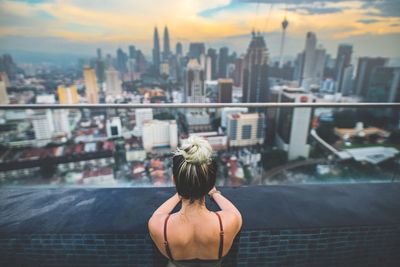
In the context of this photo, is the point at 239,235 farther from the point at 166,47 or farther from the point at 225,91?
the point at 166,47

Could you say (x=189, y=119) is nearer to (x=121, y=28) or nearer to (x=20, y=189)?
(x=20, y=189)

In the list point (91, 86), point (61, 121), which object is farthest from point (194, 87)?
point (91, 86)

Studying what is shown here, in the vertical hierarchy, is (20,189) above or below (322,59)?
below

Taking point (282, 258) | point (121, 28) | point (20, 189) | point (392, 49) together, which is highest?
point (121, 28)

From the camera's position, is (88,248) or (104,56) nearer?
(88,248)

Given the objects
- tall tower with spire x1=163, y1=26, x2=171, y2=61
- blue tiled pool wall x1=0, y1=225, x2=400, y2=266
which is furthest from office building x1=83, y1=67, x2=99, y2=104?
blue tiled pool wall x1=0, y1=225, x2=400, y2=266

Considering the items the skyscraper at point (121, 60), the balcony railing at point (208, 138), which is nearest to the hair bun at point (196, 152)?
the balcony railing at point (208, 138)

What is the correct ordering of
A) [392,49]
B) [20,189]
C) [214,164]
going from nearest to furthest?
[214,164] → [20,189] → [392,49]

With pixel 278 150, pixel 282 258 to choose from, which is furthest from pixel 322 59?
pixel 282 258
